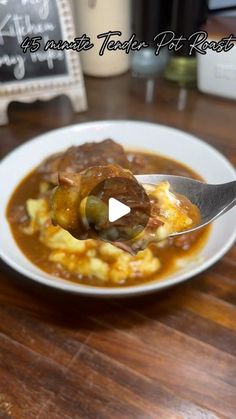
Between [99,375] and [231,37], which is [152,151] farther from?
[99,375]

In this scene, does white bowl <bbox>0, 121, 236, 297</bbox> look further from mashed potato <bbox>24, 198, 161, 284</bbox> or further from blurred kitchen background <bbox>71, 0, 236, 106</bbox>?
blurred kitchen background <bbox>71, 0, 236, 106</bbox>

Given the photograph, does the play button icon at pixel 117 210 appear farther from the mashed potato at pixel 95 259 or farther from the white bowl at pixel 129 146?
the mashed potato at pixel 95 259

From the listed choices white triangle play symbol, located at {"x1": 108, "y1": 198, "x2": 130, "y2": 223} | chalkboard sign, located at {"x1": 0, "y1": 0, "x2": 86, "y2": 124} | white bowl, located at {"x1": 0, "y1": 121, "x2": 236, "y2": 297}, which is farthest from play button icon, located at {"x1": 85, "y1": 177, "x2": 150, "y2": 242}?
chalkboard sign, located at {"x1": 0, "y1": 0, "x2": 86, "y2": 124}

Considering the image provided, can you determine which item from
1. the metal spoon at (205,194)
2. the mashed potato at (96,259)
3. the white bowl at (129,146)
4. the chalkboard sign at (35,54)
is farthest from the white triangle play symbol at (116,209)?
the chalkboard sign at (35,54)

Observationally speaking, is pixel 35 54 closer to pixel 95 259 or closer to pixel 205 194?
pixel 95 259

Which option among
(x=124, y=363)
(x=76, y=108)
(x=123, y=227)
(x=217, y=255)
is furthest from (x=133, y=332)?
(x=76, y=108)

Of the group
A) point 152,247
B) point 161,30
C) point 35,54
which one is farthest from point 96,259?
point 161,30
